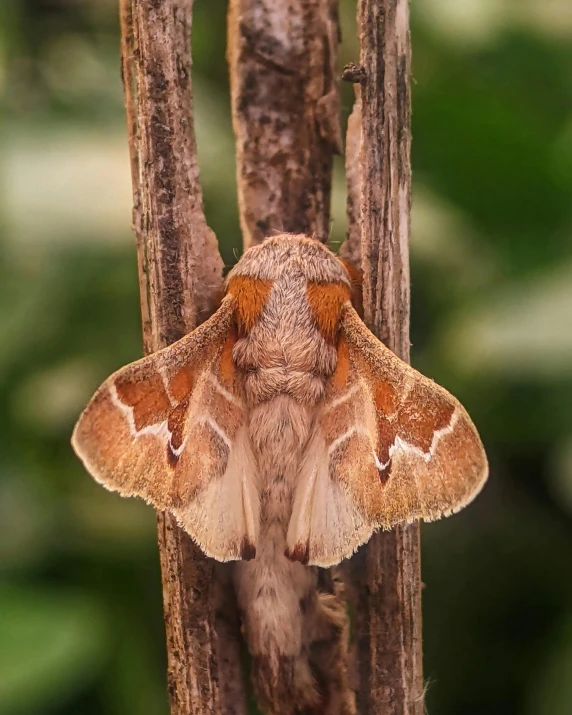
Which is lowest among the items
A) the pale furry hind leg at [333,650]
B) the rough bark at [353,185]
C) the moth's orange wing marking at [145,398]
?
the pale furry hind leg at [333,650]

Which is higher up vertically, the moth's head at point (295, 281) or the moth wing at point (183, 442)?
the moth's head at point (295, 281)

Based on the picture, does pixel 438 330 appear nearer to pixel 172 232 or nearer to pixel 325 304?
pixel 325 304

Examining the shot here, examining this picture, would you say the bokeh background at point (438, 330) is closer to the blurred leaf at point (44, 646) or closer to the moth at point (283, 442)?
the blurred leaf at point (44, 646)

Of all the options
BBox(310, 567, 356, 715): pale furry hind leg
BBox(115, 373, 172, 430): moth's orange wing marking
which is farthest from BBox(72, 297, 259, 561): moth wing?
BBox(310, 567, 356, 715): pale furry hind leg

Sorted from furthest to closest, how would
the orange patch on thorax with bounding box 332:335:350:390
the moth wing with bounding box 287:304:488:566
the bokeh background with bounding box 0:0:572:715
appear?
the bokeh background with bounding box 0:0:572:715
the orange patch on thorax with bounding box 332:335:350:390
the moth wing with bounding box 287:304:488:566

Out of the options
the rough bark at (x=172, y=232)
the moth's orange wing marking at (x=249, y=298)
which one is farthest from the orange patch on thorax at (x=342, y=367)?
the rough bark at (x=172, y=232)

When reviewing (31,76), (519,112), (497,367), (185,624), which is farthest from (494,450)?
(31,76)

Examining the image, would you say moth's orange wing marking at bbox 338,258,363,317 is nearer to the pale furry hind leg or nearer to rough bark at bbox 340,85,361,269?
rough bark at bbox 340,85,361,269
